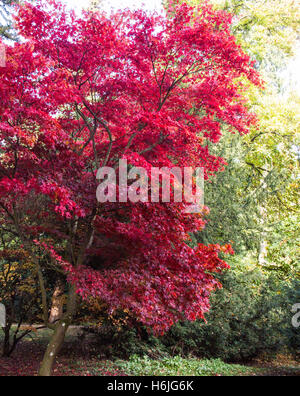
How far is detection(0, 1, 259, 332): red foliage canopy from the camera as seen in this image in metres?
4.29

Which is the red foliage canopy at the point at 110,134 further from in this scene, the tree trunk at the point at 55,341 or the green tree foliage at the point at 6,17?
the green tree foliage at the point at 6,17

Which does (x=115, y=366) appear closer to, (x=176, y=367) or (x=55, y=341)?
(x=176, y=367)

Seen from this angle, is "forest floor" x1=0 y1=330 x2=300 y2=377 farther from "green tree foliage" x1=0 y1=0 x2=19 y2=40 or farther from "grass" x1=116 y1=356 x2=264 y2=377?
"green tree foliage" x1=0 y1=0 x2=19 y2=40

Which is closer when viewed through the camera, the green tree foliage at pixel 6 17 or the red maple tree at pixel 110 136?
the red maple tree at pixel 110 136

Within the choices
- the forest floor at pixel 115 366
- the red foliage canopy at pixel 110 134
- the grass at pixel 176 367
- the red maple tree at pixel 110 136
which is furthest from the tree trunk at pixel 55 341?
the grass at pixel 176 367

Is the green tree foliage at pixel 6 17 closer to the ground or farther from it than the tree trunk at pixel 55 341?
farther from it

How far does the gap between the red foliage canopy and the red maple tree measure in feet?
0.05

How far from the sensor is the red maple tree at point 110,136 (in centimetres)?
431

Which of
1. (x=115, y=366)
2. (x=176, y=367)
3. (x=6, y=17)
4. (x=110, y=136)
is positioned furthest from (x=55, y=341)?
(x=6, y=17)

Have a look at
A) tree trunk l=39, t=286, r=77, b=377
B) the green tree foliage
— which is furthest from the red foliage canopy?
the green tree foliage

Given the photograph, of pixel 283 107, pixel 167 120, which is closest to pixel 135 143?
pixel 167 120

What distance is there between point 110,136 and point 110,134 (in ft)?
0.10

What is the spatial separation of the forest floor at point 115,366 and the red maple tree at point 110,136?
4.64 ft

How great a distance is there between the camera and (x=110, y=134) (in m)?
5.21
